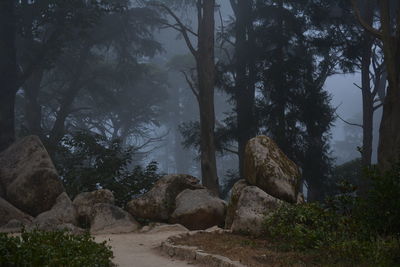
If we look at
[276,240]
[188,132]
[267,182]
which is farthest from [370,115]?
[276,240]

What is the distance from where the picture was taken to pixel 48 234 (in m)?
7.44

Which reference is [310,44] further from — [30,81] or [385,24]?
[30,81]

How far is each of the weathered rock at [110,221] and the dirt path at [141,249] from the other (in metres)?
0.67

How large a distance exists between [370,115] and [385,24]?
8.33 m

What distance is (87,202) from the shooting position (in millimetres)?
13219

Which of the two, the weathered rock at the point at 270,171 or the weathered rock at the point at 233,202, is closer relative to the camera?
the weathered rock at the point at 270,171

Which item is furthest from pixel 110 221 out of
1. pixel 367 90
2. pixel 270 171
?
pixel 367 90

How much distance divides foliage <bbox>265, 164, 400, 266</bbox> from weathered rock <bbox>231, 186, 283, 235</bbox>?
33.6 inches

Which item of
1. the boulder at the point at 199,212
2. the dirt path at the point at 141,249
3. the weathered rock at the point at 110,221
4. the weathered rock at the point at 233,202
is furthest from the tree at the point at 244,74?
the dirt path at the point at 141,249

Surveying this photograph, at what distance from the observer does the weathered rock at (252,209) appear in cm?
991

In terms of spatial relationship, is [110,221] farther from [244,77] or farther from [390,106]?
[244,77]

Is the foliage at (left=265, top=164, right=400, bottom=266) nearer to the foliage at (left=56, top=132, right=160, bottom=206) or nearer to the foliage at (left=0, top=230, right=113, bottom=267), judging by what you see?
the foliage at (left=0, top=230, right=113, bottom=267)

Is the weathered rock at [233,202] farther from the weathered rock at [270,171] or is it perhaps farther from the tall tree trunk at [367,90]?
the tall tree trunk at [367,90]

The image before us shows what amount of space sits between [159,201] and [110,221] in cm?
147
